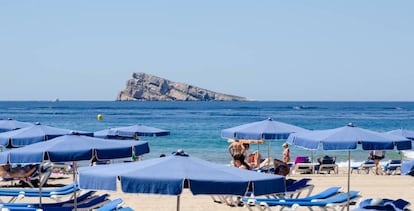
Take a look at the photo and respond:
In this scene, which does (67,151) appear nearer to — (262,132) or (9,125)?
(262,132)

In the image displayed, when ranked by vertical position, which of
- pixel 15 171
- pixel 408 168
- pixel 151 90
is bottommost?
pixel 15 171

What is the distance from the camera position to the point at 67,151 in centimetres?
839

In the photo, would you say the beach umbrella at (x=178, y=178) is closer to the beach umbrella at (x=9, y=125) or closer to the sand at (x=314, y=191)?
the sand at (x=314, y=191)

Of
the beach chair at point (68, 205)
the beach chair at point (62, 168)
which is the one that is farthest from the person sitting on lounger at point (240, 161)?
the beach chair at point (62, 168)

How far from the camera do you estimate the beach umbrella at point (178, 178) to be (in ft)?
19.9

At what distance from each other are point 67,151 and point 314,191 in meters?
8.12

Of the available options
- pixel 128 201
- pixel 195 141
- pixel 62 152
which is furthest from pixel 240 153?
pixel 195 141

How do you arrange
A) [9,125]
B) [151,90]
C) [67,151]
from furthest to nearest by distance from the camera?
[151,90]
[9,125]
[67,151]

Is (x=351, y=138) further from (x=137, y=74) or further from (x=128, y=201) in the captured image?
(x=137, y=74)

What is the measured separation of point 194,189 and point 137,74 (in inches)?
6961

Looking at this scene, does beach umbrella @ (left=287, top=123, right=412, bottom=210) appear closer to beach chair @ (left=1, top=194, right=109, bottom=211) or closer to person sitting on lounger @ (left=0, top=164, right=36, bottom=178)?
beach chair @ (left=1, top=194, right=109, bottom=211)

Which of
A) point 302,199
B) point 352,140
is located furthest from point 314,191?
point 352,140

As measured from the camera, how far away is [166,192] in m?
6.03

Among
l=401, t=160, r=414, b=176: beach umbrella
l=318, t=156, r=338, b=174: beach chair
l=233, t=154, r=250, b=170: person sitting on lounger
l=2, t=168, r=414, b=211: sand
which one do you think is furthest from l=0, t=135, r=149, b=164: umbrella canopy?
l=318, t=156, r=338, b=174: beach chair
